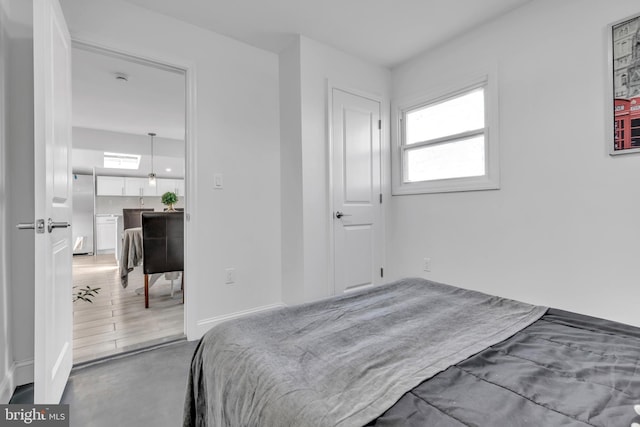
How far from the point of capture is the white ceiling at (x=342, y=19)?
2.19 metres

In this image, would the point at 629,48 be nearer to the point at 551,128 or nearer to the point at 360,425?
the point at 551,128

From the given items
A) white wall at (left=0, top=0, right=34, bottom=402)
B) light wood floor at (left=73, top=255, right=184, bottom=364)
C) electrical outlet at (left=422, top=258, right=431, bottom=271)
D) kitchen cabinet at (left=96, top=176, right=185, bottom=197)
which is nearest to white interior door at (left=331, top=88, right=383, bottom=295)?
electrical outlet at (left=422, top=258, right=431, bottom=271)

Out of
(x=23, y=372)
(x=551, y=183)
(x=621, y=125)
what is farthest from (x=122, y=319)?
(x=621, y=125)

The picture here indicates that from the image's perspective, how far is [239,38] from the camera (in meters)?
2.59

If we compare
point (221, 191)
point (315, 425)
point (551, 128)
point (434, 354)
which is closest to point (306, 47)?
A: point (221, 191)

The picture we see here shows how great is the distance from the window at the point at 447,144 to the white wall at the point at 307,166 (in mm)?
883

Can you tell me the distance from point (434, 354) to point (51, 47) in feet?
6.69

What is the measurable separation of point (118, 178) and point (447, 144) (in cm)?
749

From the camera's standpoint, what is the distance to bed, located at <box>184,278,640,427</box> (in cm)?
60

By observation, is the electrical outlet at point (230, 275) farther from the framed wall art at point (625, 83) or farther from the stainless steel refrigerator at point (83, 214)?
the stainless steel refrigerator at point (83, 214)

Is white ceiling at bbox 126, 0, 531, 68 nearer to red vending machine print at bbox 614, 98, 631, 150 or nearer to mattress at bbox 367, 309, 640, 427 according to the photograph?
red vending machine print at bbox 614, 98, 631, 150

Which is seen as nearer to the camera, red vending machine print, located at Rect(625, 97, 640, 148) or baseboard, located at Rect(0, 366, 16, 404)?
baseboard, located at Rect(0, 366, 16, 404)

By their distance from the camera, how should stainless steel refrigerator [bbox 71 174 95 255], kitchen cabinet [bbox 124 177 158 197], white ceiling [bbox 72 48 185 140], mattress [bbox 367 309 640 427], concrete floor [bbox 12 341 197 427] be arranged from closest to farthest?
1. mattress [bbox 367 309 640 427]
2. concrete floor [bbox 12 341 197 427]
3. white ceiling [bbox 72 48 185 140]
4. stainless steel refrigerator [bbox 71 174 95 255]
5. kitchen cabinet [bbox 124 177 158 197]

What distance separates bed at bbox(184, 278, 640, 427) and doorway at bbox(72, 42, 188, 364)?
172 cm
